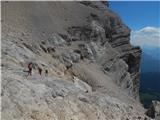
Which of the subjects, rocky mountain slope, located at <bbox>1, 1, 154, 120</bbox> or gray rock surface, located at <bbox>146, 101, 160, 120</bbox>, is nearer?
rocky mountain slope, located at <bbox>1, 1, 154, 120</bbox>

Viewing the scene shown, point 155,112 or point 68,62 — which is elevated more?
point 68,62

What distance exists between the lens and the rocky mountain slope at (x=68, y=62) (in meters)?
22.7

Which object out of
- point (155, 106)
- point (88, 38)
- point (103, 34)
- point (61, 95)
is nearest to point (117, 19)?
point (103, 34)

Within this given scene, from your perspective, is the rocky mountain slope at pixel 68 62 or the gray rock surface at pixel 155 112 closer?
the rocky mountain slope at pixel 68 62

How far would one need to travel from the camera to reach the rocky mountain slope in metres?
22.7

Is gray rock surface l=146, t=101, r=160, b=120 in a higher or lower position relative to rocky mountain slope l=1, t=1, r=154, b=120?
lower

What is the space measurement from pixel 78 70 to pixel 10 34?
10028 millimetres

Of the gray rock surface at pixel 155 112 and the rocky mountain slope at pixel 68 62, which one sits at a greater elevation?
the rocky mountain slope at pixel 68 62

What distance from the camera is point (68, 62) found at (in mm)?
45812

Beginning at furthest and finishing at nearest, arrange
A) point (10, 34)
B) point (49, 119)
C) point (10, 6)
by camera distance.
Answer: point (10, 6), point (10, 34), point (49, 119)

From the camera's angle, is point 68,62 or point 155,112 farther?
point 68,62

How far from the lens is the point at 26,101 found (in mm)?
21453

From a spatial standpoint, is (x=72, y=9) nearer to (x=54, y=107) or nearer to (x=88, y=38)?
(x=88, y=38)

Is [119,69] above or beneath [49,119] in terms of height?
beneath
